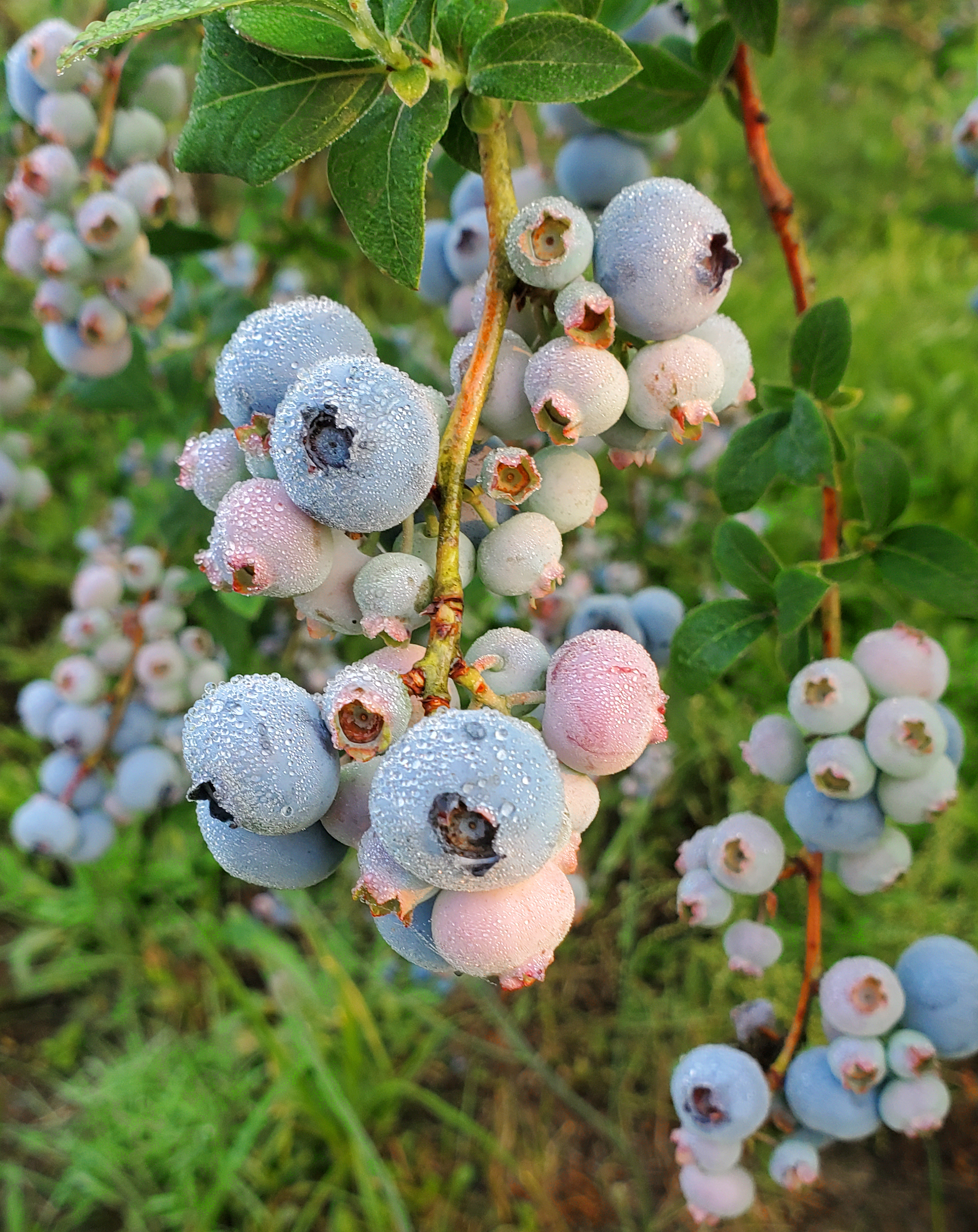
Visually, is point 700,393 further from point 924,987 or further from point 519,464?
point 924,987

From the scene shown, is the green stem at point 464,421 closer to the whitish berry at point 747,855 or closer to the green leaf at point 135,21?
the green leaf at point 135,21

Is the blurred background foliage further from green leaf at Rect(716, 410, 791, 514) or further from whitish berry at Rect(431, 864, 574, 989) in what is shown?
whitish berry at Rect(431, 864, 574, 989)

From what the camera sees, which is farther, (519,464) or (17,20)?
(17,20)

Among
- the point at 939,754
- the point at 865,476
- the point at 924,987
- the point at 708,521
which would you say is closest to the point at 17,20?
the point at 708,521

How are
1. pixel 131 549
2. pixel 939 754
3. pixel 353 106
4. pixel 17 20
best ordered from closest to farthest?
pixel 353 106, pixel 939 754, pixel 131 549, pixel 17 20

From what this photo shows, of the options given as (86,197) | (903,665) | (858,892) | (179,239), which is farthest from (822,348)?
(86,197)
